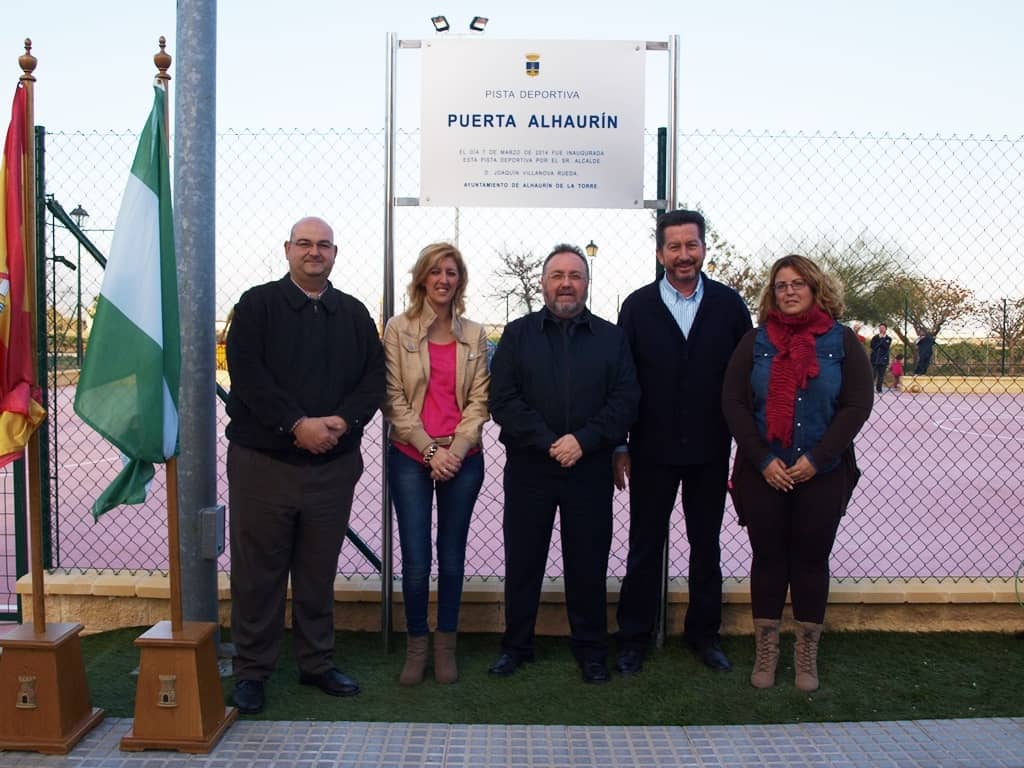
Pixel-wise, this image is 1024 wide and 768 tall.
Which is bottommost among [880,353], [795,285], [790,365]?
[880,353]

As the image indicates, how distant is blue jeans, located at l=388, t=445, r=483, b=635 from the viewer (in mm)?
4078

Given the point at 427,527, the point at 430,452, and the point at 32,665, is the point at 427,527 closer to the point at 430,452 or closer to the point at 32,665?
the point at 430,452

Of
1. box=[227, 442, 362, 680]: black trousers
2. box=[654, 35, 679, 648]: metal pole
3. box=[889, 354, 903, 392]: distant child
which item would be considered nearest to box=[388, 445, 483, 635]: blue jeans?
box=[227, 442, 362, 680]: black trousers

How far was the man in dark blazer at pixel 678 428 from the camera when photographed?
13.7 feet

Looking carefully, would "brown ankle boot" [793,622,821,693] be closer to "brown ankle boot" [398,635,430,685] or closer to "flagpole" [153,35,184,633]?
"brown ankle boot" [398,635,430,685]

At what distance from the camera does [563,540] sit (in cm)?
419

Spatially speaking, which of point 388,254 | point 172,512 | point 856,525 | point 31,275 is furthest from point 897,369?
point 31,275

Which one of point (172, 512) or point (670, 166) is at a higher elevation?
point (670, 166)

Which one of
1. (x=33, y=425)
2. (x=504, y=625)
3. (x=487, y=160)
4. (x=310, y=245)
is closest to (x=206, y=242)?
(x=310, y=245)

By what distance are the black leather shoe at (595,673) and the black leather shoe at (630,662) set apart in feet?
0.33

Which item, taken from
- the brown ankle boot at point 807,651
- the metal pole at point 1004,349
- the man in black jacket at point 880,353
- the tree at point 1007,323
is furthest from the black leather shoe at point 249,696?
the man in black jacket at point 880,353

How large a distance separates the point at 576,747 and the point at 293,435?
1652mm

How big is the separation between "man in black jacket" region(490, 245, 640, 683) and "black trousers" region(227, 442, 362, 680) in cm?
76

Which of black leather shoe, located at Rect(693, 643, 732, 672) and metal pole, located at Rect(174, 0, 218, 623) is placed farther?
black leather shoe, located at Rect(693, 643, 732, 672)
